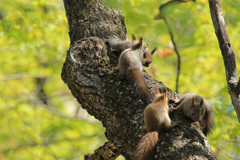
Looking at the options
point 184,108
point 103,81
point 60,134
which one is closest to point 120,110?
point 103,81

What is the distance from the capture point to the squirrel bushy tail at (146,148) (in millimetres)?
2184

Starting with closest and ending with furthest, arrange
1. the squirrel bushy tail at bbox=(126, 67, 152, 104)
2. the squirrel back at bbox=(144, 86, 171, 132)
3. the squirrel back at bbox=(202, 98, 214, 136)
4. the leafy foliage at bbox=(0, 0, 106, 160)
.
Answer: the squirrel back at bbox=(144, 86, 171, 132) < the squirrel bushy tail at bbox=(126, 67, 152, 104) < the squirrel back at bbox=(202, 98, 214, 136) < the leafy foliage at bbox=(0, 0, 106, 160)

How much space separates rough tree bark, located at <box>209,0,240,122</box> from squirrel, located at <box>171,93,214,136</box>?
0.44m

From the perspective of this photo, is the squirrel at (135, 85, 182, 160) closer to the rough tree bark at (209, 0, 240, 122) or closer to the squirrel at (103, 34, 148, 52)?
the rough tree bark at (209, 0, 240, 122)

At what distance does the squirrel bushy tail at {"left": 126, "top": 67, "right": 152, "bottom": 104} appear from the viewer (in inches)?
111

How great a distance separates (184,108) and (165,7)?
5.17 ft

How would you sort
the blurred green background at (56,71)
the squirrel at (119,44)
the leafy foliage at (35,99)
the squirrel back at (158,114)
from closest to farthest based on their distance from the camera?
1. the squirrel back at (158,114)
2. the squirrel at (119,44)
3. the blurred green background at (56,71)
4. the leafy foliage at (35,99)

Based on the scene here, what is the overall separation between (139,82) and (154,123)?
0.77 meters

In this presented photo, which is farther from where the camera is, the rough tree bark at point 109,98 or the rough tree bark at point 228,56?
the rough tree bark at point 228,56

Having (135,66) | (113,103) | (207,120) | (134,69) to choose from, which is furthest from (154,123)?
(135,66)

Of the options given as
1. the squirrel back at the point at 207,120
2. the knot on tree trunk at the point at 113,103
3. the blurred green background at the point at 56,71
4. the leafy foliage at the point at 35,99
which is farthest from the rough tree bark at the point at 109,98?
the leafy foliage at the point at 35,99

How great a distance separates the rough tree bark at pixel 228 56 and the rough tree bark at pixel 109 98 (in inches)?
26.1

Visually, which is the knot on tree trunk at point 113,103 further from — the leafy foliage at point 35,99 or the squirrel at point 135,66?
the leafy foliage at point 35,99

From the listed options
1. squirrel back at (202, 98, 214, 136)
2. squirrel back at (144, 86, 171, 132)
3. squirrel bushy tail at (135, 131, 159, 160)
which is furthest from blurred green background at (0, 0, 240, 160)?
squirrel bushy tail at (135, 131, 159, 160)
